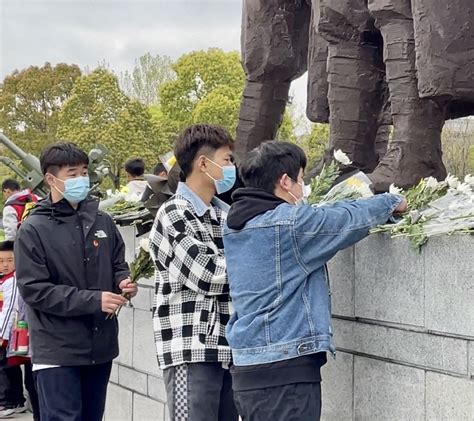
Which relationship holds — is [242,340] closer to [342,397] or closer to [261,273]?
[261,273]

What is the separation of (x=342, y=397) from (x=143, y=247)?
3.72ft

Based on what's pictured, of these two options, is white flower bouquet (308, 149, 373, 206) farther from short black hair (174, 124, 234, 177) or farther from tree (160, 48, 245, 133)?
tree (160, 48, 245, 133)

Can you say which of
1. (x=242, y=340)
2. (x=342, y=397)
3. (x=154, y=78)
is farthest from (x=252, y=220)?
(x=154, y=78)

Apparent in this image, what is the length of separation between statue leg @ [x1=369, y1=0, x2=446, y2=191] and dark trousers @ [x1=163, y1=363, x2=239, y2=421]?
52.6 inches

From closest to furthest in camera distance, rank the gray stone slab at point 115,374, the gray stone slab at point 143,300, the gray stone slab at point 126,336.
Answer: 1. the gray stone slab at point 143,300
2. the gray stone slab at point 126,336
3. the gray stone slab at point 115,374

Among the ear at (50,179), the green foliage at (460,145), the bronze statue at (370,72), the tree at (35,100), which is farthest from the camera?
the tree at (35,100)

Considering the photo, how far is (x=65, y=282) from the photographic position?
3.60m

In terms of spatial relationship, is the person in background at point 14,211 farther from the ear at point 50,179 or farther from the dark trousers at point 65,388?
the dark trousers at point 65,388

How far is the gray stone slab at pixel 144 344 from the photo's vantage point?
456 centimetres

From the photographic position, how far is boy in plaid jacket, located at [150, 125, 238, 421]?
114 inches

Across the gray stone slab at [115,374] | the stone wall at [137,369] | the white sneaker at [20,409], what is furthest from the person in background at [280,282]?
the white sneaker at [20,409]

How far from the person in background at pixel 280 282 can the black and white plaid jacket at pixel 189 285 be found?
0.24 m

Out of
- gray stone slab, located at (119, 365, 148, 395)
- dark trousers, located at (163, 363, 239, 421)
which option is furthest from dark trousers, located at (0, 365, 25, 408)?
dark trousers, located at (163, 363, 239, 421)

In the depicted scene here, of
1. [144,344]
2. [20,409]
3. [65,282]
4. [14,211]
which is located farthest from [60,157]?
[14,211]
